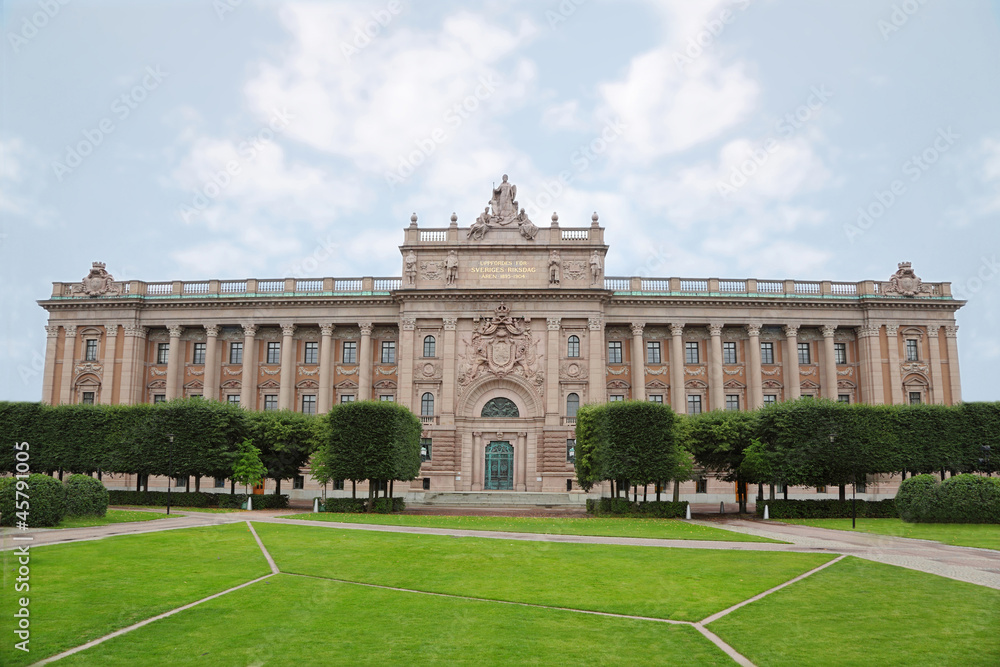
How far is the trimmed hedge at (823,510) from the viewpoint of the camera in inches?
1753

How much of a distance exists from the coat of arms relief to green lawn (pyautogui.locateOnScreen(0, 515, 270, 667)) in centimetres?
4049

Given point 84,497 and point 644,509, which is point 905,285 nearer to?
point 644,509

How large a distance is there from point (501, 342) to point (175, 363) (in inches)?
1323

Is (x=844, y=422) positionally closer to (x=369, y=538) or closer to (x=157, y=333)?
(x=369, y=538)

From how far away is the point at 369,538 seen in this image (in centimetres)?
2802

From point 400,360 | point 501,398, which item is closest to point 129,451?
point 400,360

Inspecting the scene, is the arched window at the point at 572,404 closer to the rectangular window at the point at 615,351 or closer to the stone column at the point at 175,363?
the rectangular window at the point at 615,351

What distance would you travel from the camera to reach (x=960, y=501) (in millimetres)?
36531

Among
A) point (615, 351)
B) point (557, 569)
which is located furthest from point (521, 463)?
point (557, 569)

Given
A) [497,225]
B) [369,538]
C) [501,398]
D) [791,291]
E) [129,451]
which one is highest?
[497,225]

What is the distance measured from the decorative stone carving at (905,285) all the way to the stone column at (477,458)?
43209 mm

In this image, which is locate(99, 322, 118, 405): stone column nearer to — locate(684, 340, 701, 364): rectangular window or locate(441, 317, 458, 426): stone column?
locate(441, 317, 458, 426): stone column

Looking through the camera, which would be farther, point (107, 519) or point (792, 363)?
point (792, 363)

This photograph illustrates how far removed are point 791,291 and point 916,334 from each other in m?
13.0
